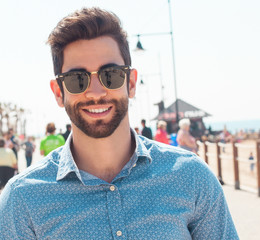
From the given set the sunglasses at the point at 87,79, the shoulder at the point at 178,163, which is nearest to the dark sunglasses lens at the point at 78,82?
the sunglasses at the point at 87,79

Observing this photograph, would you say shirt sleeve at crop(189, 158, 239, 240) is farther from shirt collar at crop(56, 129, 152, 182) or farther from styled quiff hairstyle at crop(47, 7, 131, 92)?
styled quiff hairstyle at crop(47, 7, 131, 92)

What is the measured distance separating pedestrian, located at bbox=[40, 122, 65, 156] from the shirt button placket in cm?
759

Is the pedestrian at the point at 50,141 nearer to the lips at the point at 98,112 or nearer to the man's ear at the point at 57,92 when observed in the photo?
the man's ear at the point at 57,92

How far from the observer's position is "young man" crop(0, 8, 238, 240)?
1.87m

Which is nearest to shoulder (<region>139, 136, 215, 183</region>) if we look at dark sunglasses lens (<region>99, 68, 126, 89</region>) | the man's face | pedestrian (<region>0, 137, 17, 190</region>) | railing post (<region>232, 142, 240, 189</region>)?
the man's face

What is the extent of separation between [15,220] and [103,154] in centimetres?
52

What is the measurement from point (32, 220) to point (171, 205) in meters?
0.63

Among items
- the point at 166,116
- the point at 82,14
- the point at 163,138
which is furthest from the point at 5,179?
the point at 166,116

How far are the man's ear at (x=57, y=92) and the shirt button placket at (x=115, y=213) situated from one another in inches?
22.9

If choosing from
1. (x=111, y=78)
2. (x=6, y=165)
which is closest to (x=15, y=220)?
(x=111, y=78)

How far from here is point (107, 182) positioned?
1960mm

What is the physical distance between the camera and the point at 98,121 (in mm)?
1992

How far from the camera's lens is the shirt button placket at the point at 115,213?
1.83m

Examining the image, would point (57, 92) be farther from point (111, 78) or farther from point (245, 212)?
point (245, 212)
